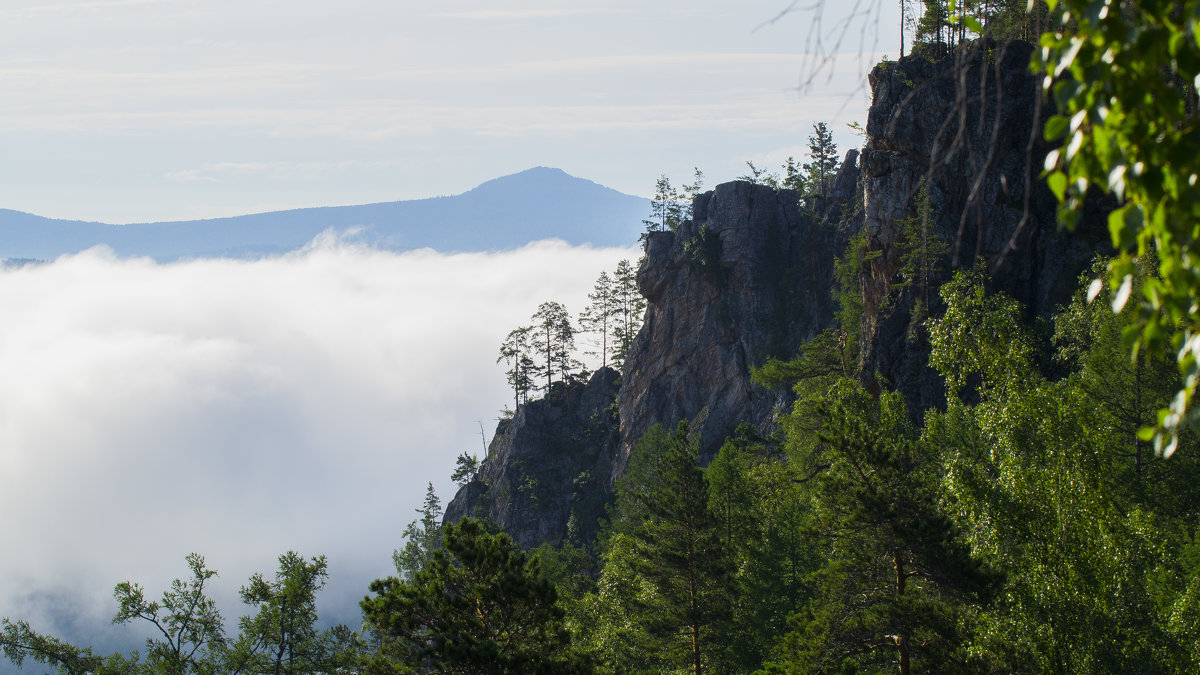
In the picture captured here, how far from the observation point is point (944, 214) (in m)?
36.7

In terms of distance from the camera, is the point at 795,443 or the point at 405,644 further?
the point at 795,443

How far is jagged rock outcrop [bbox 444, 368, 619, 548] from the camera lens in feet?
242

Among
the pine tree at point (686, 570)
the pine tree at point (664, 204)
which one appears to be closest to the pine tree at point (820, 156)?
the pine tree at point (664, 204)

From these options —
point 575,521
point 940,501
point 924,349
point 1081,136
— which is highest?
point 924,349

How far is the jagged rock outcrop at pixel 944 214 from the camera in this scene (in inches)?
1369

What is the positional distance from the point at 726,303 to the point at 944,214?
30203 millimetres

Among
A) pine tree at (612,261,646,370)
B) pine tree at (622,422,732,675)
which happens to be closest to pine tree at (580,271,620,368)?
pine tree at (612,261,646,370)

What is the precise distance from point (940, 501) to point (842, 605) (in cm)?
257

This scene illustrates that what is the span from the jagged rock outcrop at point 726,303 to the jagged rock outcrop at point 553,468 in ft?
19.9

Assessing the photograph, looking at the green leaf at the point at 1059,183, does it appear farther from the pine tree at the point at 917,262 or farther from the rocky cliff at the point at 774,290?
the rocky cliff at the point at 774,290

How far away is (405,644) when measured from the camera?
51.5 feet

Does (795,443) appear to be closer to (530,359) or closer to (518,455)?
(518,455)

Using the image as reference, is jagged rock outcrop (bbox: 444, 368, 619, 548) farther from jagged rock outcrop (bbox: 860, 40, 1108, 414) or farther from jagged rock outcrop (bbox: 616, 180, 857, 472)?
jagged rock outcrop (bbox: 860, 40, 1108, 414)

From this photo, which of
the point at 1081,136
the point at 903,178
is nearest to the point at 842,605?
the point at 1081,136
